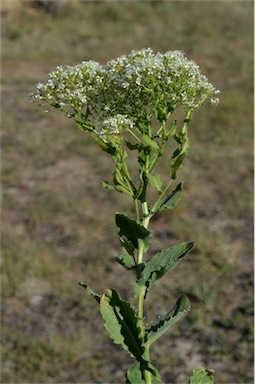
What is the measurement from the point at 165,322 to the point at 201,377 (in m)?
0.32

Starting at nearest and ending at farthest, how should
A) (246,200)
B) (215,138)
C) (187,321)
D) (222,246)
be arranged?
(187,321) → (222,246) → (246,200) → (215,138)

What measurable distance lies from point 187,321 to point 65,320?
4.05 feet

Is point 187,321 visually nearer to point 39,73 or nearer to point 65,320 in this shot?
point 65,320

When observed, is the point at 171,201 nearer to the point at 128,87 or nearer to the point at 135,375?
the point at 128,87

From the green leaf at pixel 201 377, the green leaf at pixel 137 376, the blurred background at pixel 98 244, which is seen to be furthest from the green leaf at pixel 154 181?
the blurred background at pixel 98 244

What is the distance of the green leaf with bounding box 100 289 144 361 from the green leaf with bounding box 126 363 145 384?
35mm

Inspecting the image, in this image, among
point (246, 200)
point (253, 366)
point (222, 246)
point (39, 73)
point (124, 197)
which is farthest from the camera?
point (39, 73)

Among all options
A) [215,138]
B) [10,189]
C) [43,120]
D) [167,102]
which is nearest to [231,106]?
[215,138]

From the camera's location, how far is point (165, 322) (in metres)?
2.20

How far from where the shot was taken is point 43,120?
13469 mm

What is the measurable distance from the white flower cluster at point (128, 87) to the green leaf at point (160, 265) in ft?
1.47

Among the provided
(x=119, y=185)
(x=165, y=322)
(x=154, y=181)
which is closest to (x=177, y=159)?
(x=154, y=181)

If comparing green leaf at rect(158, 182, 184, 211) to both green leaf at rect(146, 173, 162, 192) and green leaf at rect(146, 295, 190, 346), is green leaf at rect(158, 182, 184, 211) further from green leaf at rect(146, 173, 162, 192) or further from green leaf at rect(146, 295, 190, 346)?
green leaf at rect(146, 295, 190, 346)

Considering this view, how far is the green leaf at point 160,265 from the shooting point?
2.14 meters
